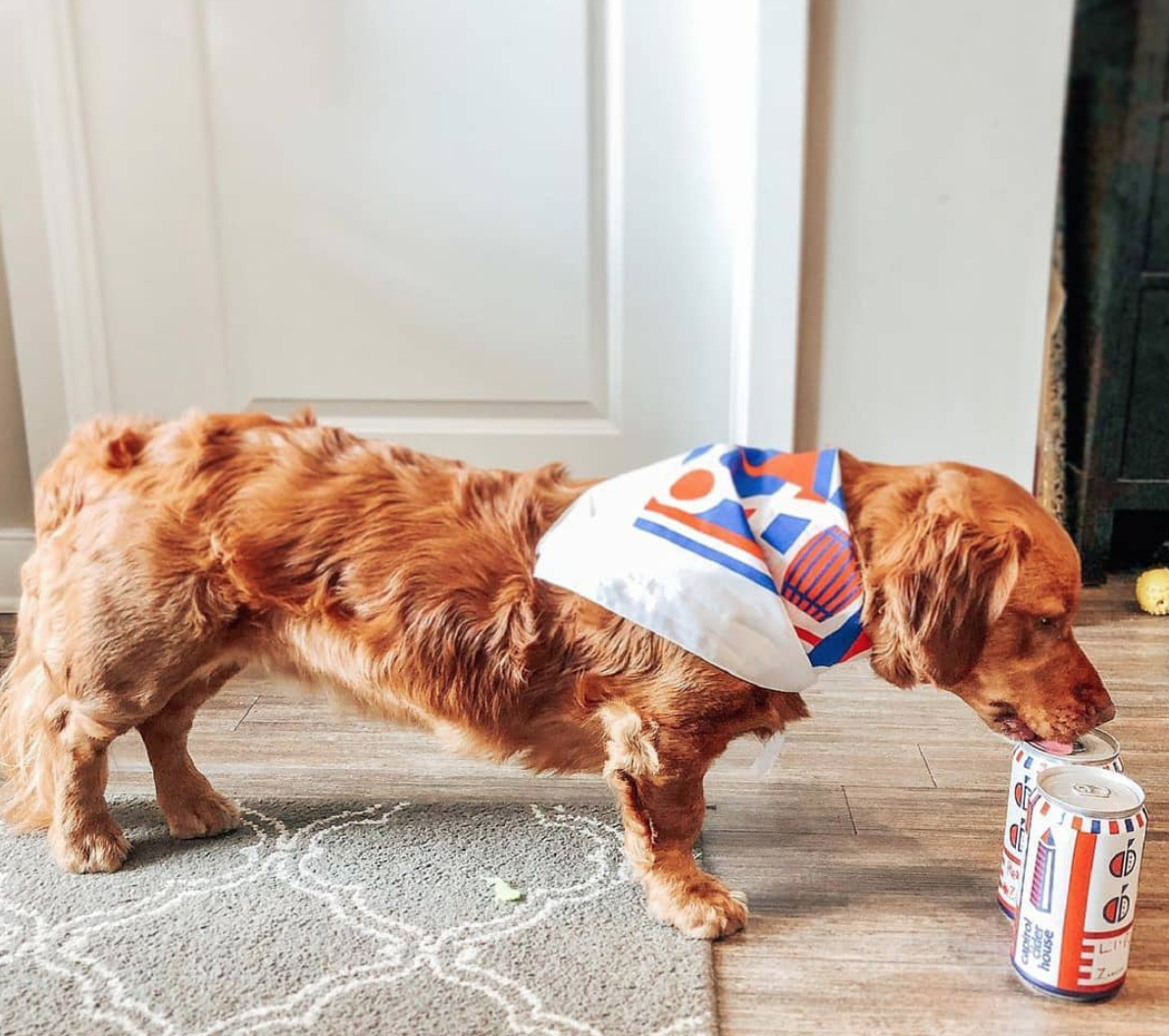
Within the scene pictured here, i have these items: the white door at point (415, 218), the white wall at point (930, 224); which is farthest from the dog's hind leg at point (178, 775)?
the white wall at point (930, 224)

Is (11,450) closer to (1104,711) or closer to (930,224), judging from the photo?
(930,224)

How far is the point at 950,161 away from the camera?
2.10m

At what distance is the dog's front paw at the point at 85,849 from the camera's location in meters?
1.34

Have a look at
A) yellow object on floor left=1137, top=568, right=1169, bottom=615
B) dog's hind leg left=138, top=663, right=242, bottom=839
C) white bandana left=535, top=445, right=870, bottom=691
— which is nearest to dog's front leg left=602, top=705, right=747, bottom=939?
white bandana left=535, top=445, right=870, bottom=691

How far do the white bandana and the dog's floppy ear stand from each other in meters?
0.03

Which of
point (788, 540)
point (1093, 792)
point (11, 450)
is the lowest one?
point (1093, 792)

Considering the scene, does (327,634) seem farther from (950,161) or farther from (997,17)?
(997,17)

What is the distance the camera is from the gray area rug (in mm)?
1093

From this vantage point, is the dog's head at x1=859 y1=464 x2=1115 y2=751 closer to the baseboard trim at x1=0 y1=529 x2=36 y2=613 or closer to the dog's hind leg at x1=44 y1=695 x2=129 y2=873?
the dog's hind leg at x1=44 y1=695 x2=129 y2=873

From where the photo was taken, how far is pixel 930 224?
83.9 inches

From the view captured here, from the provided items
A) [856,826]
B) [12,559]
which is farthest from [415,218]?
[856,826]

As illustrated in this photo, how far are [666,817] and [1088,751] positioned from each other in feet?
1.55

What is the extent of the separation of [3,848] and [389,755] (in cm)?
53

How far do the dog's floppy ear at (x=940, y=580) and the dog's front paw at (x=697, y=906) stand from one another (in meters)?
0.33
